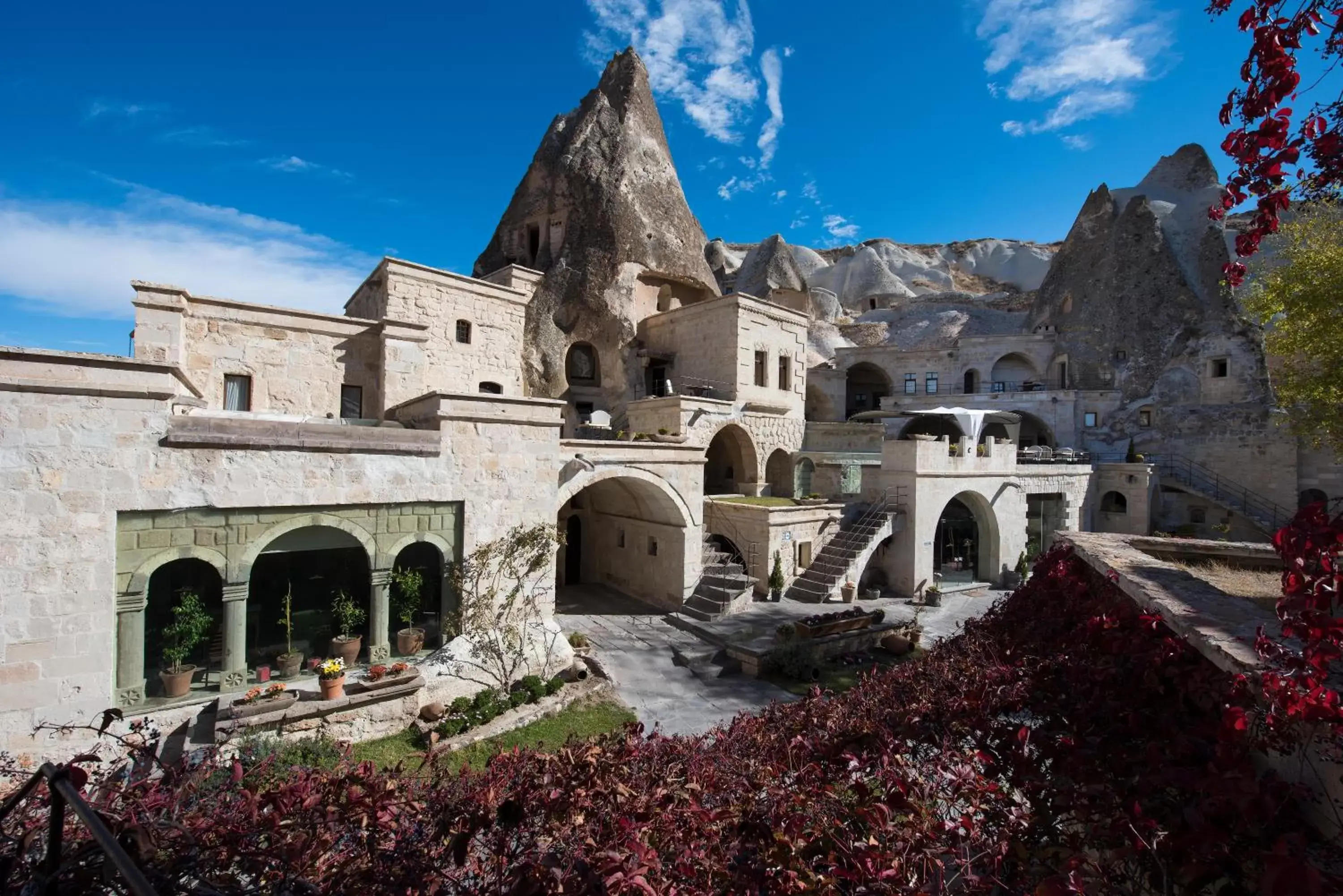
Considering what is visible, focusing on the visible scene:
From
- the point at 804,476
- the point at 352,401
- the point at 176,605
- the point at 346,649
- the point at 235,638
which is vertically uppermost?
the point at 352,401

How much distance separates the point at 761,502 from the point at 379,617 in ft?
47.2

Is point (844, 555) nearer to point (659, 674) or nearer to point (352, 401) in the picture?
point (659, 674)

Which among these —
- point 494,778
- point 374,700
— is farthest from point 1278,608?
point 374,700

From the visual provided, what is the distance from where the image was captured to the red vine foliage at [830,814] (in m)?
2.78

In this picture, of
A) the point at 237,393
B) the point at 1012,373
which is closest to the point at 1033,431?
the point at 1012,373

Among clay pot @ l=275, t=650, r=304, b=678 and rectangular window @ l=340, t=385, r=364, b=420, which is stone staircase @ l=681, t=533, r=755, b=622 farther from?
rectangular window @ l=340, t=385, r=364, b=420

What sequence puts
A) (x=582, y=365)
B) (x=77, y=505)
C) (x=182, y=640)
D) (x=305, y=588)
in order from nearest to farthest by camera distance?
(x=77, y=505) → (x=182, y=640) → (x=305, y=588) → (x=582, y=365)

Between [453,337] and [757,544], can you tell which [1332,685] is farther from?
[453,337]

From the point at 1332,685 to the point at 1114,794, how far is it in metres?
1.21

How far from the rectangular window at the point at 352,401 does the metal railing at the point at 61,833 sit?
1561 cm

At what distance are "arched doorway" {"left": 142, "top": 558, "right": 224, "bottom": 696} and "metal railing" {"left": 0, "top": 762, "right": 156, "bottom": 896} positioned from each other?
8.43 m

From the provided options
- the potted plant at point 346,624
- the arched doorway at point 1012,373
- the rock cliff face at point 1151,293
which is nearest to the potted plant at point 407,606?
the potted plant at point 346,624

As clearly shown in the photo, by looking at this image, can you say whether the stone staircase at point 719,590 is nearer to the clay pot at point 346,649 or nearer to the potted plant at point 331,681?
the clay pot at point 346,649

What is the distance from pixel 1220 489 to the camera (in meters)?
30.3
